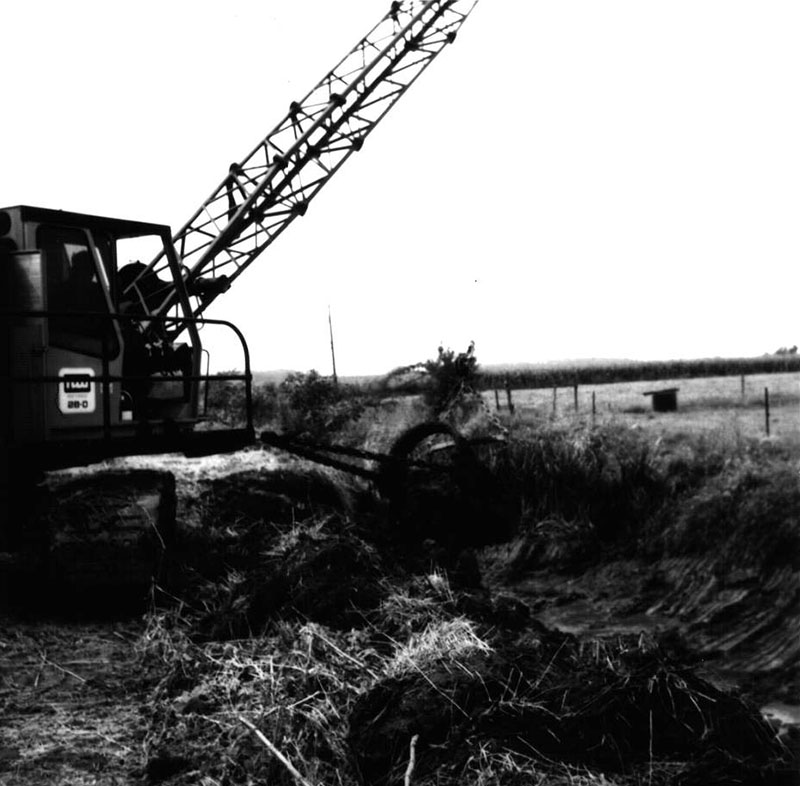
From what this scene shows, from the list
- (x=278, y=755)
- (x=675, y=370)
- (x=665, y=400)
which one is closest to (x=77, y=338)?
(x=278, y=755)

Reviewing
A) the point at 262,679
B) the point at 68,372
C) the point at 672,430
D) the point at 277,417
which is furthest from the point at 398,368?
the point at 262,679

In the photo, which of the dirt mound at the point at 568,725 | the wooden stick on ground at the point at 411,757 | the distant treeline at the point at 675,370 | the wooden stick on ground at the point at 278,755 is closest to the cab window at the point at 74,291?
the wooden stick on ground at the point at 278,755

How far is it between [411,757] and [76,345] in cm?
510

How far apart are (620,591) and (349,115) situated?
1125cm

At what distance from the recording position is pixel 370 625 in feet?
24.1

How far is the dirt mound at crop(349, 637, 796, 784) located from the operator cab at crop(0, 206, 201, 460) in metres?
3.88

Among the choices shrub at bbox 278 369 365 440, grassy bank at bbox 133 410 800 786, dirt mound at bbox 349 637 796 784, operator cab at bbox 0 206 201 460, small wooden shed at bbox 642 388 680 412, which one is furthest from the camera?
small wooden shed at bbox 642 388 680 412

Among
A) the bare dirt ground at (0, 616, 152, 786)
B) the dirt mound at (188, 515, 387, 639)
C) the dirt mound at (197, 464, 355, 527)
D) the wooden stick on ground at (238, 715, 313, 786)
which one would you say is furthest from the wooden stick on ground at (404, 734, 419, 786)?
the dirt mound at (197, 464, 355, 527)

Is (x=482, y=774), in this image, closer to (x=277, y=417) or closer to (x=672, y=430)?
(x=672, y=430)

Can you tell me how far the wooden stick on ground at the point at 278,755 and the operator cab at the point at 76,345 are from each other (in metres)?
3.32

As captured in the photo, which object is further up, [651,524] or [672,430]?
[672,430]

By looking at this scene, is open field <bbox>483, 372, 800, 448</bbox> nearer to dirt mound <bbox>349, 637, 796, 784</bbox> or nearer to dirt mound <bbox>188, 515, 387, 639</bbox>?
dirt mound <bbox>188, 515, 387, 639</bbox>

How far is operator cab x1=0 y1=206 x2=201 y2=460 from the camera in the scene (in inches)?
330

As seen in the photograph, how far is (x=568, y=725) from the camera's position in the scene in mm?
5102
